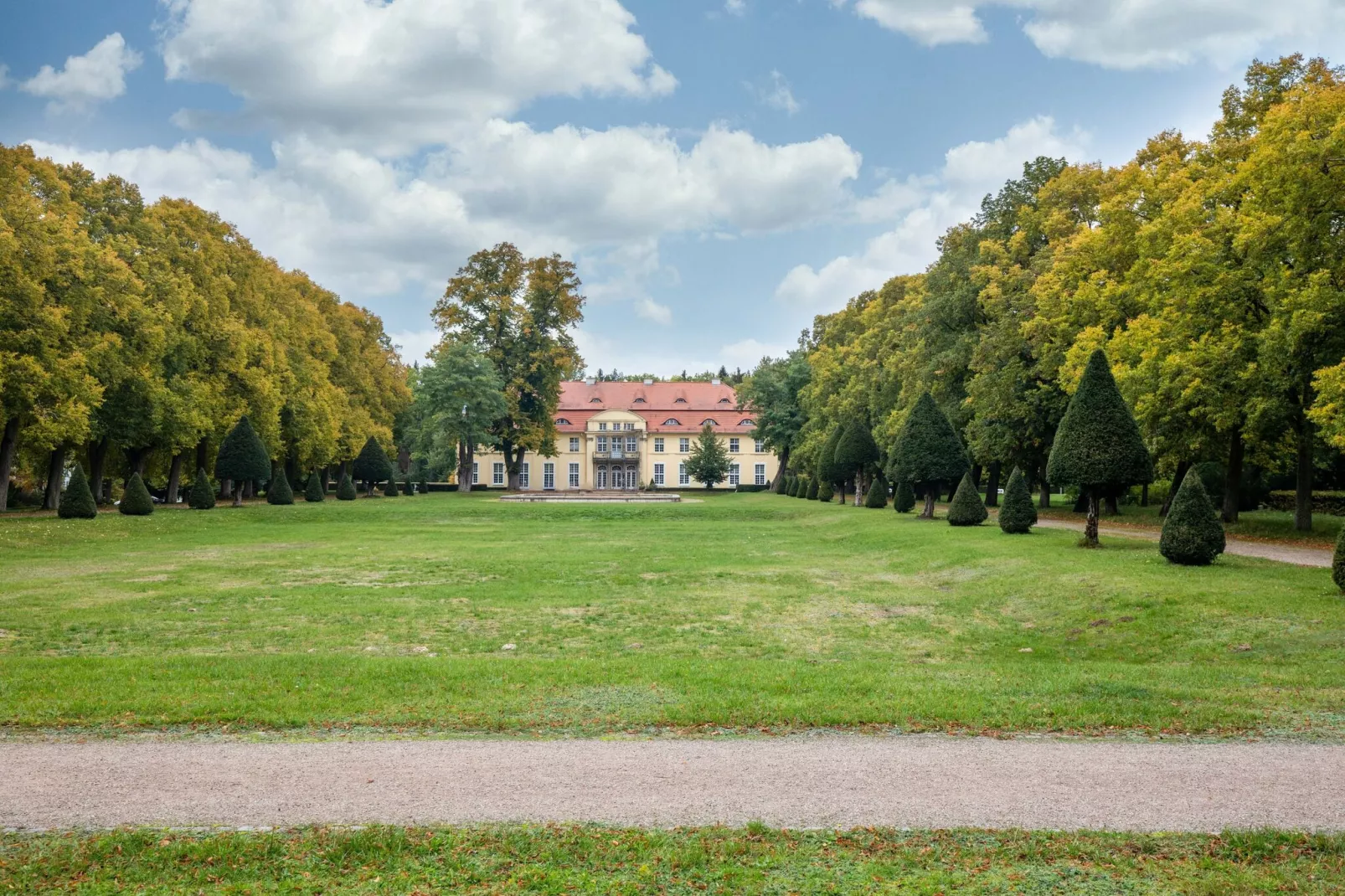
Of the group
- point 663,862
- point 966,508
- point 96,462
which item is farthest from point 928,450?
point 96,462

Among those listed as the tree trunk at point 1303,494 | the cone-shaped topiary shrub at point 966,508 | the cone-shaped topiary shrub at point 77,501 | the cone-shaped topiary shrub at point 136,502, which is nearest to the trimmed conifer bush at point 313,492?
the cone-shaped topiary shrub at point 136,502

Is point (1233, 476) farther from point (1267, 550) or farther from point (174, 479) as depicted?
point (174, 479)

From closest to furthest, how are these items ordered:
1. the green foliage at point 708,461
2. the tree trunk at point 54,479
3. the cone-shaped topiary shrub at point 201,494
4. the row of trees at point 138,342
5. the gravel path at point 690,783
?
1. the gravel path at point 690,783
2. the row of trees at point 138,342
3. the tree trunk at point 54,479
4. the cone-shaped topiary shrub at point 201,494
5. the green foliage at point 708,461

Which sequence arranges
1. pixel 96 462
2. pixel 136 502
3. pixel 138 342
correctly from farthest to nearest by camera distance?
1. pixel 96 462
2. pixel 138 342
3. pixel 136 502

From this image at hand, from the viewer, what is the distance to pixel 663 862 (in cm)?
441

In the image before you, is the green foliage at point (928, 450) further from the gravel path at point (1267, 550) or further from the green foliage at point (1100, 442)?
the green foliage at point (1100, 442)

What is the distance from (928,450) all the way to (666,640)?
20.4 m

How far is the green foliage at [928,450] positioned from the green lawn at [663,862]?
84.7 ft

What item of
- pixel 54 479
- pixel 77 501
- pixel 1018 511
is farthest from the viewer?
pixel 54 479

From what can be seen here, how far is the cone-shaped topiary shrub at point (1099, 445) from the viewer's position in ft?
62.7

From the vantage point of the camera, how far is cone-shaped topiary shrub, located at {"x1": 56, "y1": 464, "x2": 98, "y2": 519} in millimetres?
29062

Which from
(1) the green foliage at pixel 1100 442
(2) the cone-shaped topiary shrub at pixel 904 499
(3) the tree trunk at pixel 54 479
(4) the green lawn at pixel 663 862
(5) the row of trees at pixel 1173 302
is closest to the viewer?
(4) the green lawn at pixel 663 862

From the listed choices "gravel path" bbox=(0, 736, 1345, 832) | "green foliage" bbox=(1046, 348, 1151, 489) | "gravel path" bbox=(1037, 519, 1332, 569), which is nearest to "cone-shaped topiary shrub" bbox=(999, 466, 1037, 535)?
"gravel path" bbox=(1037, 519, 1332, 569)

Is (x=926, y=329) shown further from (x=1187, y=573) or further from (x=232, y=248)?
(x=232, y=248)
